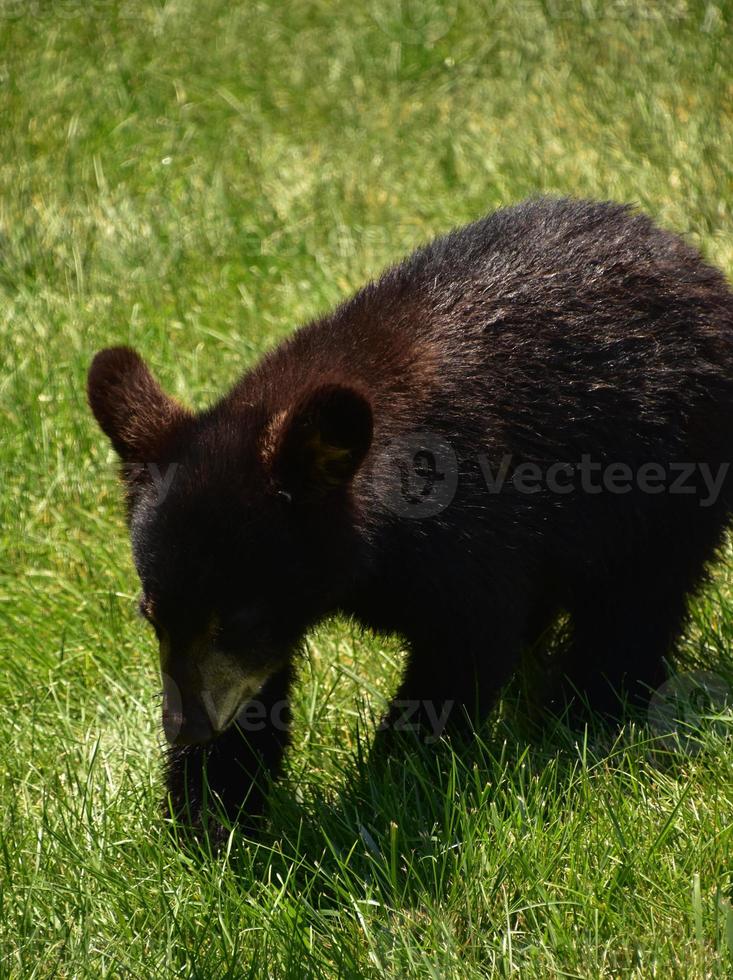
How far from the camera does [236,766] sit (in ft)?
13.5

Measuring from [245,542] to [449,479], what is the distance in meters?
0.63

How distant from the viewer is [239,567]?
141 inches

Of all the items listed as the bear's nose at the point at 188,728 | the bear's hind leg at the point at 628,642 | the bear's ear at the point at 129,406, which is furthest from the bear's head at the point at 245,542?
the bear's hind leg at the point at 628,642

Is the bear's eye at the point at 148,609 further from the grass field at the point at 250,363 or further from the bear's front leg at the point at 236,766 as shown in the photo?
the grass field at the point at 250,363

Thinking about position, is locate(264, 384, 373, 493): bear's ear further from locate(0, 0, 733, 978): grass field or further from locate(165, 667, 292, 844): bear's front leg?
locate(0, 0, 733, 978): grass field

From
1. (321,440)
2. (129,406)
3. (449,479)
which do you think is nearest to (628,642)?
(449,479)

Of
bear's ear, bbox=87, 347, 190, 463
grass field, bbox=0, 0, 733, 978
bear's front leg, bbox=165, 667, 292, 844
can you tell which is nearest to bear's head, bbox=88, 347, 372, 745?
bear's ear, bbox=87, 347, 190, 463

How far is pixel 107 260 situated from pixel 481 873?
4490mm

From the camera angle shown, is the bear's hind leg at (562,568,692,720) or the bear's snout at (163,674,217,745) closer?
the bear's snout at (163,674,217,745)

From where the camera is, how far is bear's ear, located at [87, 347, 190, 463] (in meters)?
3.93

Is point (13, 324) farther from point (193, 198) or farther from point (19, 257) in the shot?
point (193, 198)

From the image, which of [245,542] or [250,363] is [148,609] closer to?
[245,542]

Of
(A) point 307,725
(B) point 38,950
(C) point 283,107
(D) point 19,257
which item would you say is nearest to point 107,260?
(D) point 19,257

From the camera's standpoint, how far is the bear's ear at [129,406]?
3934 mm
